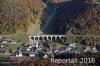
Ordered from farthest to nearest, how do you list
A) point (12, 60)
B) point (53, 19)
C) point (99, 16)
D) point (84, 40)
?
point (53, 19) < point (99, 16) < point (84, 40) < point (12, 60)

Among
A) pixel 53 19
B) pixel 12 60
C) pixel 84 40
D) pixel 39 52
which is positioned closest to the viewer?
pixel 12 60

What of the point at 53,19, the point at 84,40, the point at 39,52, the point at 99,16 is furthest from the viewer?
the point at 53,19

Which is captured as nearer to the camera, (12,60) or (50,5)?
(12,60)

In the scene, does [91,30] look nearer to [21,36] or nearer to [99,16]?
[99,16]

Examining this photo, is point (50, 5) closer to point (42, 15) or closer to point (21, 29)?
point (42, 15)

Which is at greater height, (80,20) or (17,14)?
(17,14)

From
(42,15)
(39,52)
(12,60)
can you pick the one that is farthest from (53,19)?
(12,60)

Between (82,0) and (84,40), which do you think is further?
(82,0)

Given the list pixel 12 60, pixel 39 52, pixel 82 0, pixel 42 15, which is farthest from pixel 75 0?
pixel 12 60

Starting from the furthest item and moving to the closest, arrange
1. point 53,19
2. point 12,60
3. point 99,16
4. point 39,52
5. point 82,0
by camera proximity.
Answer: point 82,0 → point 53,19 → point 99,16 → point 39,52 → point 12,60
